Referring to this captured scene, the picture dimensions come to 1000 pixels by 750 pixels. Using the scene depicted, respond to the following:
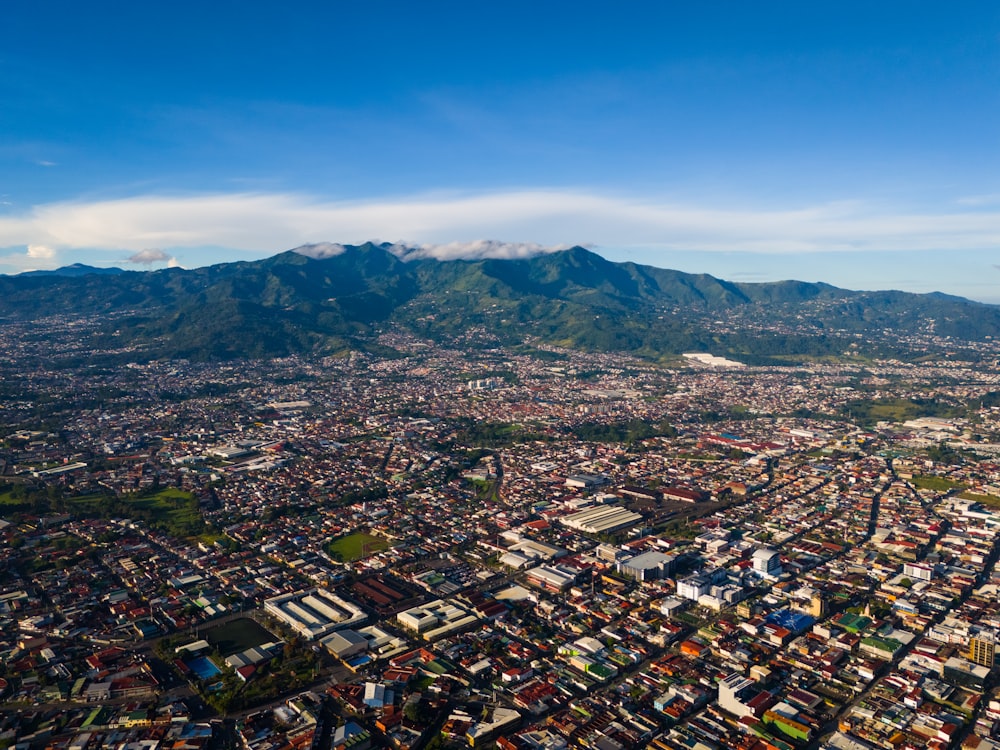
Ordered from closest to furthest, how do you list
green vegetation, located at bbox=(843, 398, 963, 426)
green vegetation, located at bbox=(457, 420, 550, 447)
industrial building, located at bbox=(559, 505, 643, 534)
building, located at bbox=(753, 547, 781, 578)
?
building, located at bbox=(753, 547, 781, 578), industrial building, located at bbox=(559, 505, 643, 534), green vegetation, located at bbox=(457, 420, 550, 447), green vegetation, located at bbox=(843, 398, 963, 426)

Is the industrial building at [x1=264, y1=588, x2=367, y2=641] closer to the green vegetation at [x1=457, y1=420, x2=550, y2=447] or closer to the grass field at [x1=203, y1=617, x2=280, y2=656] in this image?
the grass field at [x1=203, y1=617, x2=280, y2=656]

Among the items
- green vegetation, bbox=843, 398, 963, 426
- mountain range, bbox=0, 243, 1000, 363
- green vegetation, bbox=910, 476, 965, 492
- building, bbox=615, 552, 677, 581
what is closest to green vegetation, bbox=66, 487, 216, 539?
building, bbox=615, 552, 677, 581

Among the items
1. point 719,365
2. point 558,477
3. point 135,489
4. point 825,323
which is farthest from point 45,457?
point 825,323

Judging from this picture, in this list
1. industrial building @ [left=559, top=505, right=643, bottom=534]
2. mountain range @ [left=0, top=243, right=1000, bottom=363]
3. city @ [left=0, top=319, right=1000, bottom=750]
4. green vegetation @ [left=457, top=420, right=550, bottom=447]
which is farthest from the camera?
mountain range @ [left=0, top=243, right=1000, bottom=363]

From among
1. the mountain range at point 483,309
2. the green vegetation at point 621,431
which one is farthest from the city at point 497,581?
the mountain range at point 483,309

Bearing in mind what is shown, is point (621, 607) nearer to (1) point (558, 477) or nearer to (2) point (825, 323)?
(1) point (558, 477)

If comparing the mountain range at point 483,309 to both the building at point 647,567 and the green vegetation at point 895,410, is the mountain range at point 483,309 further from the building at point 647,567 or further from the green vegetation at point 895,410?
the building at point 647,567
